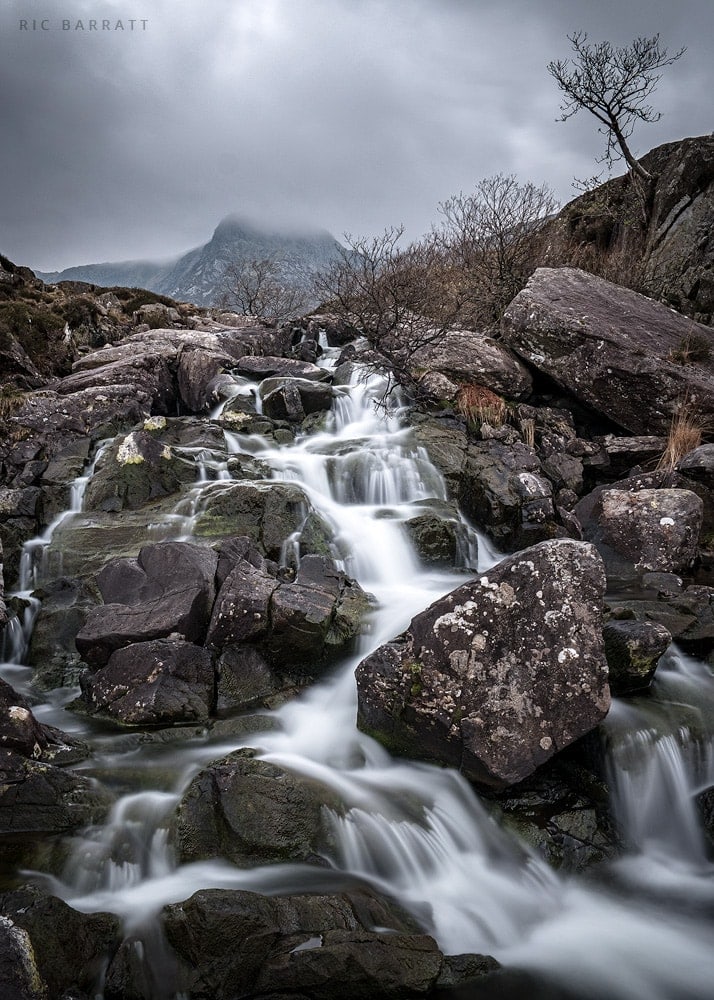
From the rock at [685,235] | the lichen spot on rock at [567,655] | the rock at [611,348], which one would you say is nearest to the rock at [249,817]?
the lichen spot on rock at [567,655]

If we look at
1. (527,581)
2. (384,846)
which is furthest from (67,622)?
(527,581)

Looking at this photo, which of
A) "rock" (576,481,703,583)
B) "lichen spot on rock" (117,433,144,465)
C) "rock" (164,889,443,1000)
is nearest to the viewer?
"rock" (164,889,443,1000)

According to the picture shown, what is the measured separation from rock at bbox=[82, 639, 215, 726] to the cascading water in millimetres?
278

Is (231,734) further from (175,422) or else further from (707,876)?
(175,422)

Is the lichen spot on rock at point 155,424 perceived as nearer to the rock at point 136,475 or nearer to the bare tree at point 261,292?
the rock at point 136,475

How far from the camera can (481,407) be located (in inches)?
524

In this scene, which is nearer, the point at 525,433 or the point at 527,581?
the point at 527,581

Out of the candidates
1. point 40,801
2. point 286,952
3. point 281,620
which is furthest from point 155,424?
point 286,952

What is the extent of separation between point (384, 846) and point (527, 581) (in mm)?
2509

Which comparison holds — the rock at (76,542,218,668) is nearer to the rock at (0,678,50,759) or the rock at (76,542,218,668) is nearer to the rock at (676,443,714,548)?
the rock at (0,678,50,759)

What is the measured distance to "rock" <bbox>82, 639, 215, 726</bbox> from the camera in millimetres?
5996

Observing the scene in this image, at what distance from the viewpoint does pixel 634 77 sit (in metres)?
18.4

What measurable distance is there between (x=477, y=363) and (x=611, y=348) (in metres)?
2.92

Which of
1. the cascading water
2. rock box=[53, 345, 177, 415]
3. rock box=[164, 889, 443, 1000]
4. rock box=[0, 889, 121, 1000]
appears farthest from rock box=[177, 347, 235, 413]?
rock box=[164, 889, 443, 1000]
